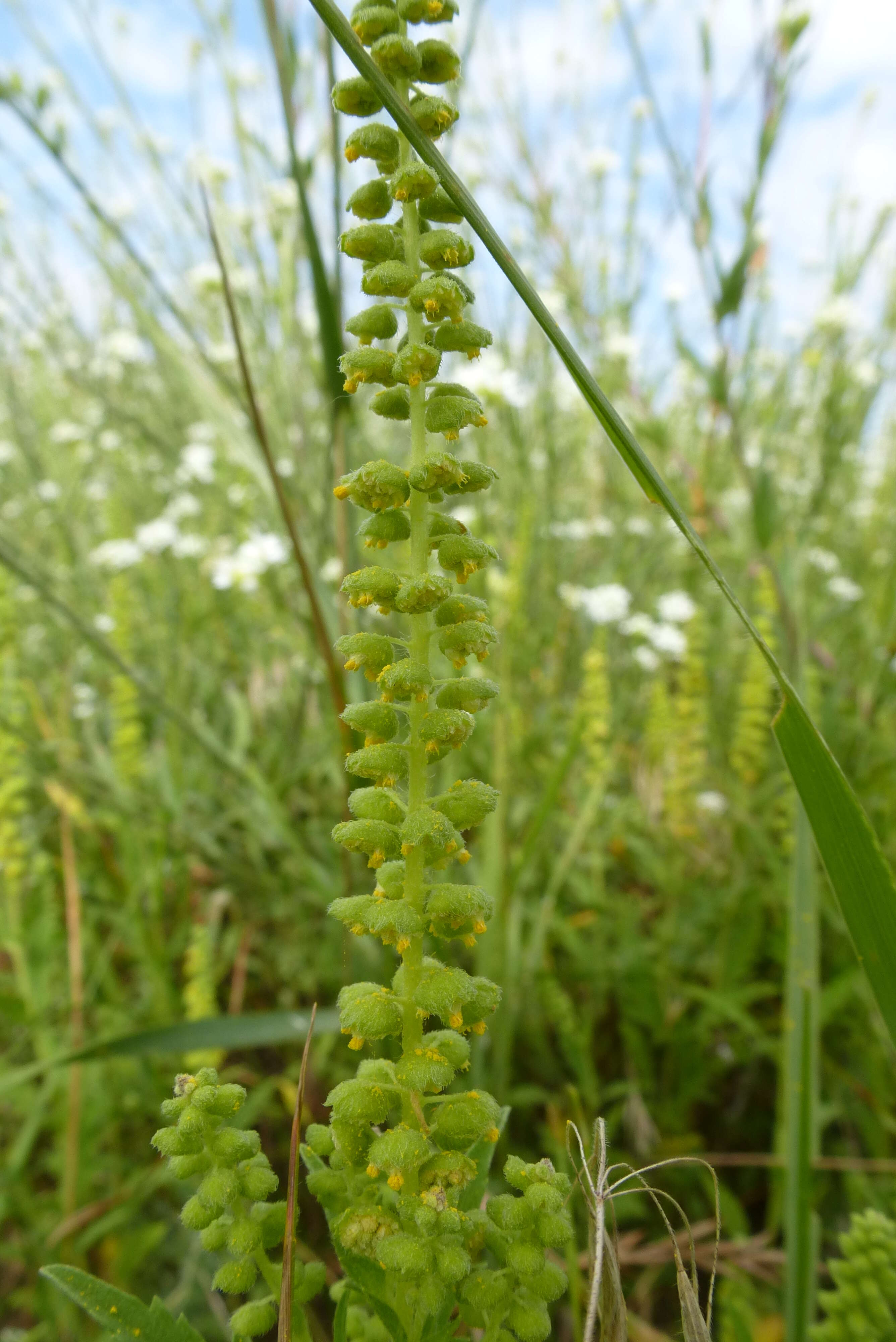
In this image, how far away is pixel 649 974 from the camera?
2180 mm

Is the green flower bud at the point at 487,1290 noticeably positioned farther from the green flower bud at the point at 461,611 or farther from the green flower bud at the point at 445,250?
the green flower bud at the point at 445,250

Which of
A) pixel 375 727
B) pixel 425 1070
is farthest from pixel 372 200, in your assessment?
pixel 425 1070

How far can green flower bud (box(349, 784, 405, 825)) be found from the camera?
61 centimetres

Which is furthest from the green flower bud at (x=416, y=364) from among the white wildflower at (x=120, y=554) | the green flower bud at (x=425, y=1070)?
the white wildflower at (x=120, y=554)

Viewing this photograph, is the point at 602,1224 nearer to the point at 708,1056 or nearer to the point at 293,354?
the point at 708,1056

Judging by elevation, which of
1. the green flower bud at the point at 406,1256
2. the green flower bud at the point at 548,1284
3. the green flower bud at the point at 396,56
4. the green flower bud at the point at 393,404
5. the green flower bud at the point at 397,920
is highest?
the green flower bud at the point at 396,56

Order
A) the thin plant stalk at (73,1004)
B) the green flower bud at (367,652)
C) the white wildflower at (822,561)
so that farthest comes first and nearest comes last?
the white wildflower at (822,561) < the thin plant stalk at (73,1004) < the green flower bud at (367,652)

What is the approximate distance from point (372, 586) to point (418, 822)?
165 mm

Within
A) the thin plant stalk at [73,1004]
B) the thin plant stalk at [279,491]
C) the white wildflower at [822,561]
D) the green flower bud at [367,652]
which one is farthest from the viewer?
the white wildflower at [822,561]

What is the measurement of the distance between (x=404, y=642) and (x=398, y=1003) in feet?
0.84

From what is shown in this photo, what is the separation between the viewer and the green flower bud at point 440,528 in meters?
0.65

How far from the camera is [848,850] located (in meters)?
0.61

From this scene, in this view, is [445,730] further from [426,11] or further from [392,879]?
[426,11]

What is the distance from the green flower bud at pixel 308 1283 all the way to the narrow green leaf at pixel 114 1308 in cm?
7
